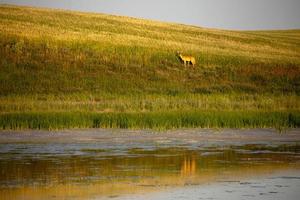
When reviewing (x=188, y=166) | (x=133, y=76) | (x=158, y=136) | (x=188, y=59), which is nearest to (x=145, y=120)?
(x=158, y=136)

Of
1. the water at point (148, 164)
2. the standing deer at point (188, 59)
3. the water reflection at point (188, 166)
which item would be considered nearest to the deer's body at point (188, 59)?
the standing deer at point (188, 59)

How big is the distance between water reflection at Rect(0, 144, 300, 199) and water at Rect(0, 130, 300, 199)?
18 millimetres

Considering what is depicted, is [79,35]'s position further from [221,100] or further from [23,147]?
[23,147]

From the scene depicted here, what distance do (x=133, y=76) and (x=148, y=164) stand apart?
22.8 meters

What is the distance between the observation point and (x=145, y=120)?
1047 inches

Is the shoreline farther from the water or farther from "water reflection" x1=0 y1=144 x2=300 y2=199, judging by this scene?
"water reflection" x1=0 y1=144 x2=300 y2=199

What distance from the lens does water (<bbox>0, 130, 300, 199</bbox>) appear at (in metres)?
15.2

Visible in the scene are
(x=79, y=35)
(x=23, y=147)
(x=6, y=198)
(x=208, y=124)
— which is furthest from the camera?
(x=79, y=35)

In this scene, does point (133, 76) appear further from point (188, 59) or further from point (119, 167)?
point (119, 167)

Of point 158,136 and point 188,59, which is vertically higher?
point 188,59

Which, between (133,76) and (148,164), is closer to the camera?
(148,164)

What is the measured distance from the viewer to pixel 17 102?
32938mm

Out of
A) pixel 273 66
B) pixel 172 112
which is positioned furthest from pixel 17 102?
pixel 273 66

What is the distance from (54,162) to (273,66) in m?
28.6
